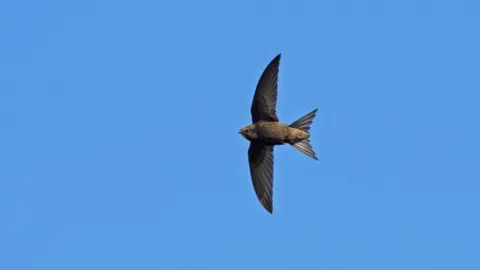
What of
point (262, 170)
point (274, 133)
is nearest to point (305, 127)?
point (274, 133)

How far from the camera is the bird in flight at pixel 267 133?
20984 mm

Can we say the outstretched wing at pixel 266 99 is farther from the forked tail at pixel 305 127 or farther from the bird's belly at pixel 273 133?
the forked tail at pixel 305 127

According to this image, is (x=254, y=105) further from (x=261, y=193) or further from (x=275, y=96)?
(x=261, y=193)

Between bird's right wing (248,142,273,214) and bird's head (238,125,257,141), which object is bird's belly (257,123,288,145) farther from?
bird's right wing (248,142,273,214)

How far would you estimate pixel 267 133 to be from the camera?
21266 mm

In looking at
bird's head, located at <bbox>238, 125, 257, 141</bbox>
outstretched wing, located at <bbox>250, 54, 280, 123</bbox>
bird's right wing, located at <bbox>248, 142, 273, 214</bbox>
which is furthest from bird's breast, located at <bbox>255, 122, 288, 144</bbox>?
bird's right wing, located at <bbox>248, 142, 273, 214</bbox>

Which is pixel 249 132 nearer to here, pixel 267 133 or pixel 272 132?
pixel 267 133

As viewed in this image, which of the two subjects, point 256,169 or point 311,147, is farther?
point 256,169

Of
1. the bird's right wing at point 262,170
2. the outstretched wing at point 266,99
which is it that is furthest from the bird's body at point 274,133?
the bird's right wing at point 262,170

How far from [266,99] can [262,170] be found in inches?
71.9

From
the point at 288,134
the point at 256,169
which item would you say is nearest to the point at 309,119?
the point at 288,134

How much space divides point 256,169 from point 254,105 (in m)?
1.67

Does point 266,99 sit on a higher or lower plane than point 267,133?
higher

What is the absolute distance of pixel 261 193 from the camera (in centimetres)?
2231
